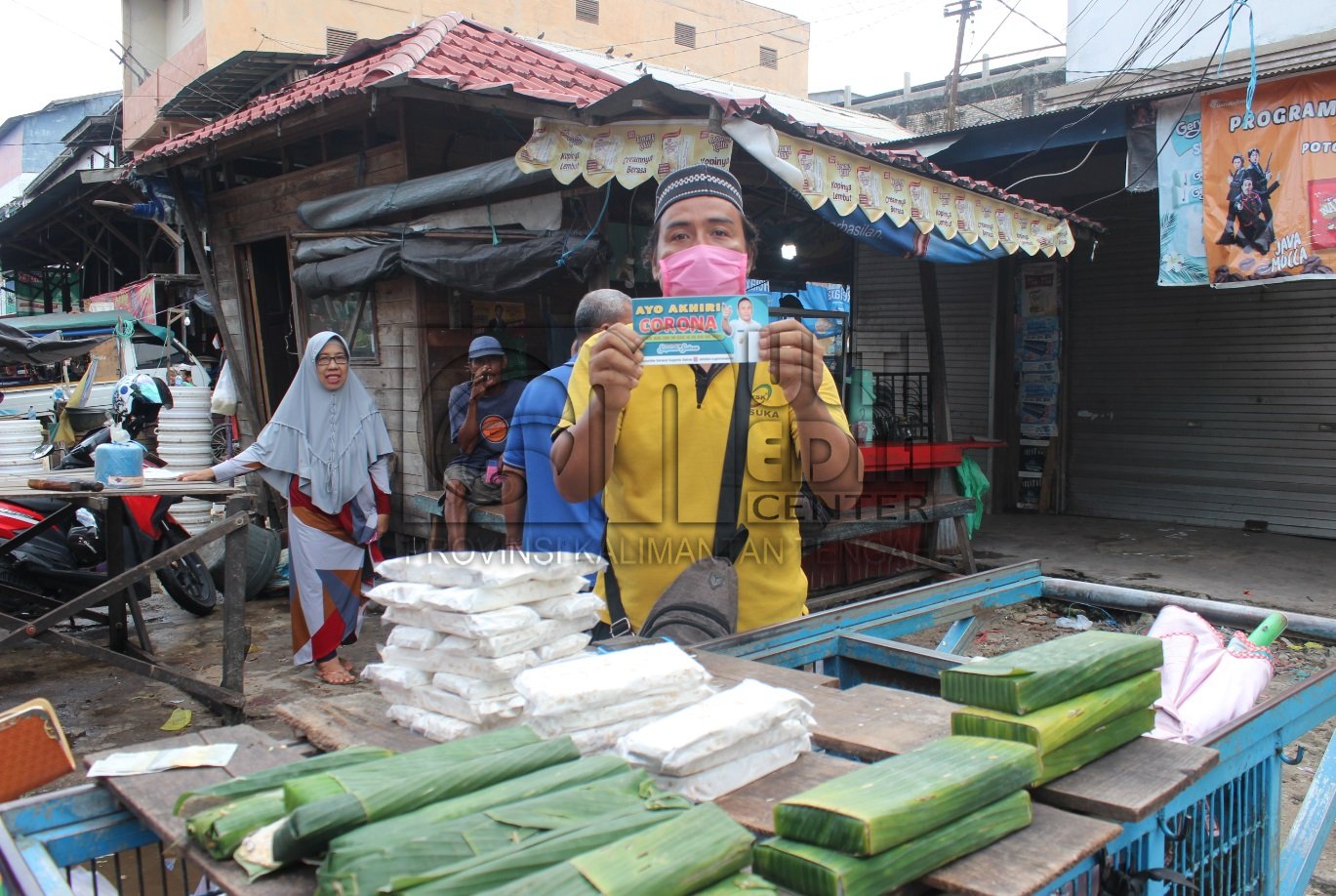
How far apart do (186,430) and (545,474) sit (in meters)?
7.78

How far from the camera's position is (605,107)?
14.0 feet

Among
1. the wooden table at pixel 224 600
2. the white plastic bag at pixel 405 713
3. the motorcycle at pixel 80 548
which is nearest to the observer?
the white plastic bag at pixel 405 713

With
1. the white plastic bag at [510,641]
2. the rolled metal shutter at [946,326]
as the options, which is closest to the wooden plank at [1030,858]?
the white plastic bag at [510,641]

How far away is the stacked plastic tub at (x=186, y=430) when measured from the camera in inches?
387

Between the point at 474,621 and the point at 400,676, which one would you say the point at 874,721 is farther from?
the point at 400,676

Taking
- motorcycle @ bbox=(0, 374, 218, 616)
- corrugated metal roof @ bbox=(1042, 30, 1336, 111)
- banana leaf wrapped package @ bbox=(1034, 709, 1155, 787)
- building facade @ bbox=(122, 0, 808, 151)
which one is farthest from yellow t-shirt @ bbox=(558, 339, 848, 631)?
building facade @ bbox=(122, 0, 808, 151)

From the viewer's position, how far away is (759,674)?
6.49 ft

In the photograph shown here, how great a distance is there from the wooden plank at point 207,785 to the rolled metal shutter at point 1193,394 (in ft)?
31.7

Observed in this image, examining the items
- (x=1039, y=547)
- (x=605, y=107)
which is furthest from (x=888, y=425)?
(x=605, y=107)

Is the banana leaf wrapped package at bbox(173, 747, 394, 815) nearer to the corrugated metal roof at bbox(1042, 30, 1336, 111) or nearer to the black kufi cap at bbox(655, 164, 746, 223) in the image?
the black kufi cap at bbox(655, 164, 746, 223)

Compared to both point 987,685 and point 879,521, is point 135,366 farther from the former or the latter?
point 987,685

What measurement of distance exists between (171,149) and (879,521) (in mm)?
6903

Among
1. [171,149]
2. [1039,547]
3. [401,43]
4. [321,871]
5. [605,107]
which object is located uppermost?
[401,43]

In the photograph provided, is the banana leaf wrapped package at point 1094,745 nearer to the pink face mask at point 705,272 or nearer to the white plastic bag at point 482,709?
the white plastic bag at point 482,709
